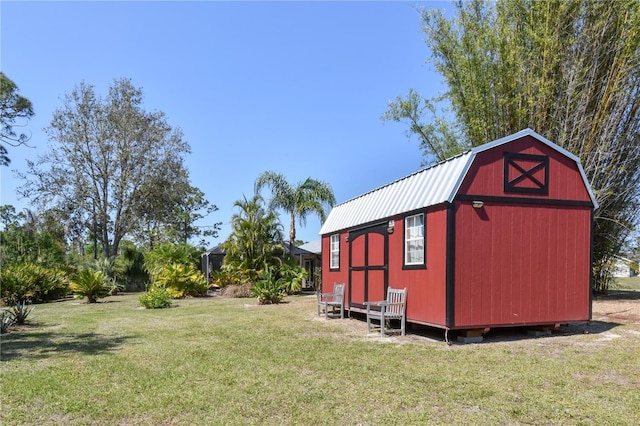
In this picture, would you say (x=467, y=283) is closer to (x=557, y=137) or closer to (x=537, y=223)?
(x=537, y=223)

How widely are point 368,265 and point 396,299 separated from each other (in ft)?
5.31

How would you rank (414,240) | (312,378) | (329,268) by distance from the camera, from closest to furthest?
(312,378) < (414,240) < (329,268)

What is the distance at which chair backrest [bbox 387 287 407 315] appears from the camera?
8.86 metres

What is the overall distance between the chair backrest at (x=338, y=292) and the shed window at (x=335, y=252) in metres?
0.58

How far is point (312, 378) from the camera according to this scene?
5.35 meters

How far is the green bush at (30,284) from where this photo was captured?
15.2 metres

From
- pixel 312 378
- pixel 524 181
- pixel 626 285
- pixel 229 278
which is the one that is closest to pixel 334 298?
pixel 524 181

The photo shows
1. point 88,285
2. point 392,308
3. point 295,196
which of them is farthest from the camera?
point 295,196

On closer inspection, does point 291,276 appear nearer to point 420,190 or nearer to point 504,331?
point 420,190

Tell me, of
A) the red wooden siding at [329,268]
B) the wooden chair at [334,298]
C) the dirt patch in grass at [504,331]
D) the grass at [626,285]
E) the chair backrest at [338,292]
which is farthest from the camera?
the grass at [626,285]

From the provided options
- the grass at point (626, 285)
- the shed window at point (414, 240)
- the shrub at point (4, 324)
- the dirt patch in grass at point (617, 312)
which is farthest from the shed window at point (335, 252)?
Answer: the grass at point (626, 285)

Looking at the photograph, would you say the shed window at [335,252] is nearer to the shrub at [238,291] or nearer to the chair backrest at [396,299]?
the chair backrest at [396,299]

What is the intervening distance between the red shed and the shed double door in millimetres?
764

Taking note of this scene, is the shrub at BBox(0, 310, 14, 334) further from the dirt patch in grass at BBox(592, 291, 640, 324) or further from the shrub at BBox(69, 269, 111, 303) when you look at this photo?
the dirt patch in grass at BBox(592, 291, 640, 324)
